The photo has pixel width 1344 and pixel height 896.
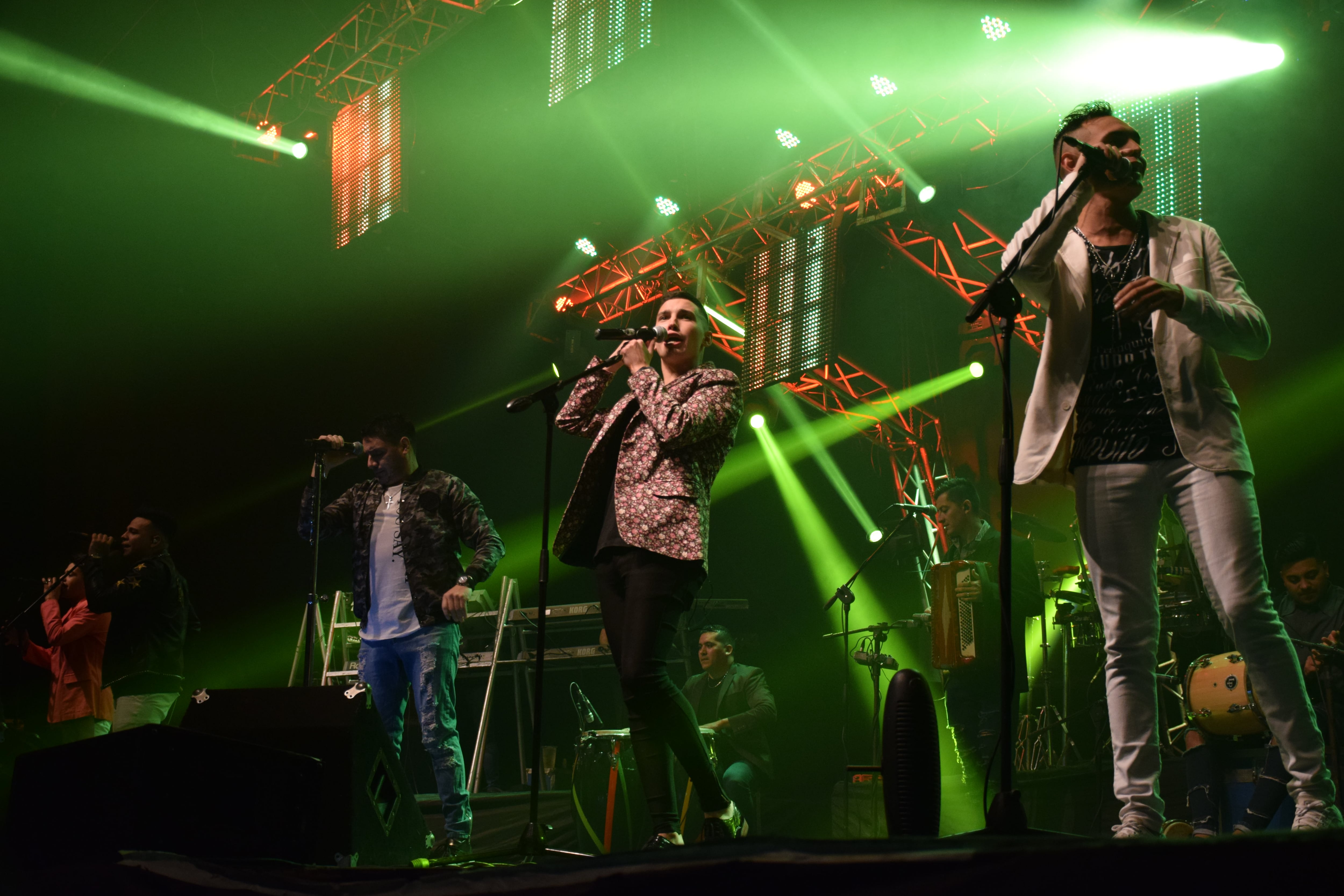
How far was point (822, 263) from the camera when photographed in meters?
8.79

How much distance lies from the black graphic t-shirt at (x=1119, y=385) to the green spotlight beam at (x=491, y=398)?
8.13 metres

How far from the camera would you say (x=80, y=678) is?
617 centimetres

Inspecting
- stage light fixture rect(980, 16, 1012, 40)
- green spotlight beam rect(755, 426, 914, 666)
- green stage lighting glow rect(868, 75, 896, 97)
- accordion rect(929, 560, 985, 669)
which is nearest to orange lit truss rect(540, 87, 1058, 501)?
green stage lighting glow rect(868, 75, 896, 97)

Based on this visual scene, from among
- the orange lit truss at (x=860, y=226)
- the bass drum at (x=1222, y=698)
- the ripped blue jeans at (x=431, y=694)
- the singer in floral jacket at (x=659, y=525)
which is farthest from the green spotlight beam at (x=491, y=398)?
the singer in floral jacket at (x=659, y=525)

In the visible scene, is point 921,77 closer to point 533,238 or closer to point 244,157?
point 533,238

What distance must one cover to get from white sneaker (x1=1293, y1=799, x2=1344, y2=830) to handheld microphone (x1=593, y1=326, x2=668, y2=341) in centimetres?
224

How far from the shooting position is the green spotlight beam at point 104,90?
8.98 metres

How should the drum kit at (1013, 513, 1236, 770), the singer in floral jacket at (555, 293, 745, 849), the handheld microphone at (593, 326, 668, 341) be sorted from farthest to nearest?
the drum kit at (1013, 513, 1236, 770) < the handheld microphone at (593, 326, 668, 341) < the singer in floral jacket at (555, 293, 745, 849)

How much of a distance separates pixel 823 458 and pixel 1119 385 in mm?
7343

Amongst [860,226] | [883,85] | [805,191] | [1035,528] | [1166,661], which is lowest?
[1166,661]

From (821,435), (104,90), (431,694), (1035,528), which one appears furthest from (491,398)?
(431,694)

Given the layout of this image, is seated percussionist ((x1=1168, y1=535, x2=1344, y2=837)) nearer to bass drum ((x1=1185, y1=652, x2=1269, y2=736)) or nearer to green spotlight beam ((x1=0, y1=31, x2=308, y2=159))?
bass drum ((x1=1185, y1=652, x2=1269, y2=736))

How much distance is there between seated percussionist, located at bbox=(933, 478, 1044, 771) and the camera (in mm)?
5867

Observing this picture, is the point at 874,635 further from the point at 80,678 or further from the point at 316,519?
the point at 80,678
